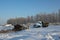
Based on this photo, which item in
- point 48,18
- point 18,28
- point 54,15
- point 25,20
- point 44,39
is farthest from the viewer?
point 25,20

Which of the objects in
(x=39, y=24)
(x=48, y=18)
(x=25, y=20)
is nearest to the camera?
(x=39, y=24)

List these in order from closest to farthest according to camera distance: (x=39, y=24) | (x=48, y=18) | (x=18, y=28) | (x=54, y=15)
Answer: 1. (x=18, y=28)
2. (x=39, y=24)
3. (x=48, y=18)
4. (x=54, y=15)

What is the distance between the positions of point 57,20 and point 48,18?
5902 mm

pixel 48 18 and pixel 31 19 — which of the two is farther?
pixel 31 19

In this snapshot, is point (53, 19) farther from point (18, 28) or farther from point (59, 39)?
point (59, 39)

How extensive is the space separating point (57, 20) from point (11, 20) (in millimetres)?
33167

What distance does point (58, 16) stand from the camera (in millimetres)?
88688

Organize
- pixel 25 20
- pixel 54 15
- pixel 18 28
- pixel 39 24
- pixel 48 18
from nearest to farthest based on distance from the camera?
pixel 18 28
pixel 39 24
pixel 48 18
pixel 54 15
pixel 25 20

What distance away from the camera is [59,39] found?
9.30 meters

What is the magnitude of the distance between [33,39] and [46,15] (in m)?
76.9

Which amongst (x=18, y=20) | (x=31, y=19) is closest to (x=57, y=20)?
(x=31, y=19)

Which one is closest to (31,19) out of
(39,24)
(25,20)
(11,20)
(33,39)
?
(25,20)

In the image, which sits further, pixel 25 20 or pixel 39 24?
pixel 25 20

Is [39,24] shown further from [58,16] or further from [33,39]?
[58,16]
